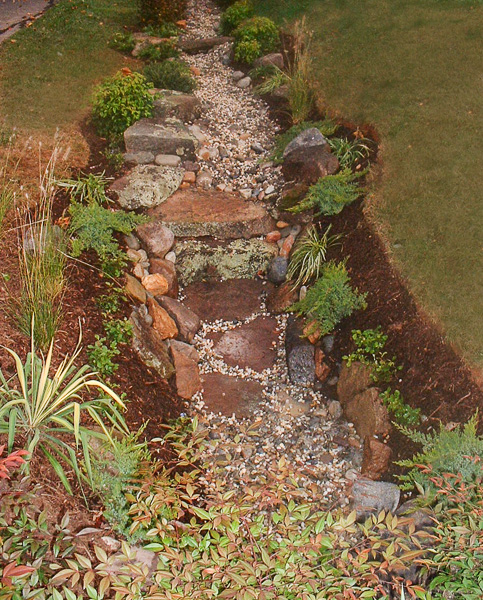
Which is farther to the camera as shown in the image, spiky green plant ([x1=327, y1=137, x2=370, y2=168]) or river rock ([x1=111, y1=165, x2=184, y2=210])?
spiky green plant ([x1=327, y1=137, x2=370, y2=168])

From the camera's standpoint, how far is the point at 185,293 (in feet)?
21.4

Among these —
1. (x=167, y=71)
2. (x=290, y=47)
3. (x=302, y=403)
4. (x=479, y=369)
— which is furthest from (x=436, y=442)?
(x=290, y=47)

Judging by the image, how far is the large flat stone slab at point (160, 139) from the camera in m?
7.27

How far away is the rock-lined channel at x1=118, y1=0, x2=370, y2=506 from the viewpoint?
16.6 feet

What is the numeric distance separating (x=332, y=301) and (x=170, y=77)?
4.55m

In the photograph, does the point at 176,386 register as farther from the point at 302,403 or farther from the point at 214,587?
the point at 214,587

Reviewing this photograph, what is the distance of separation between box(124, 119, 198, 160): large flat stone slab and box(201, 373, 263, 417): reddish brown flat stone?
3010 millimetres

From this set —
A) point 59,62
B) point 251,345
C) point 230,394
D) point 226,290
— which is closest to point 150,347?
point 230,394

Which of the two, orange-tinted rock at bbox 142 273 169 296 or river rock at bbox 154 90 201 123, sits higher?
river rock at bbox 154 90 201 123

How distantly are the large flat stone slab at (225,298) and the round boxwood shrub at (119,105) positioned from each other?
89.7 inches

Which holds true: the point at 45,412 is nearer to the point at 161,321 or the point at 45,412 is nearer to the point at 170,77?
the point at 161,321

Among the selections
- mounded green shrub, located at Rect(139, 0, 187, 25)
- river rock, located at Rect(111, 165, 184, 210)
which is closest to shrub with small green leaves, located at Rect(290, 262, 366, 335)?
river rock, located at Rect(111, 165, 184, 210)

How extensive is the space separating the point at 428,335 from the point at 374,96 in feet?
12.5

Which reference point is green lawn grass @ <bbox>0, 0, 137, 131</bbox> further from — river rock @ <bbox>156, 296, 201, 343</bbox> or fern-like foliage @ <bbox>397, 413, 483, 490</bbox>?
fern-like foliage @ <bbox>397, 413, 483, 490</bbox>
